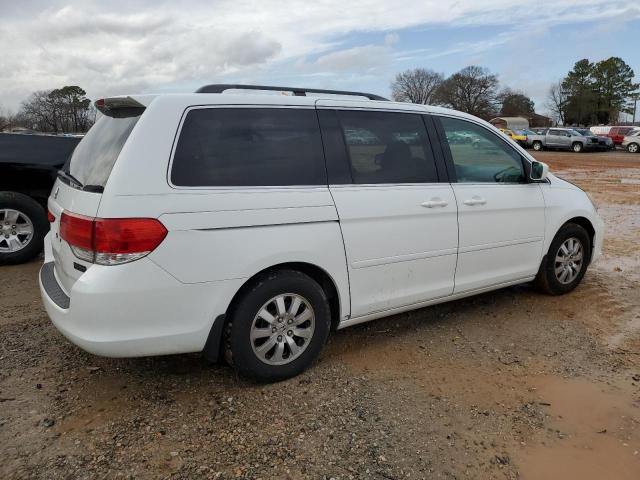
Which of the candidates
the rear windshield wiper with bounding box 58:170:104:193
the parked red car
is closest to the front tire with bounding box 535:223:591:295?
the rear windshield wiper with bounding box 58:170:104:193

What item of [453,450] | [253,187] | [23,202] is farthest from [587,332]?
[23,202]

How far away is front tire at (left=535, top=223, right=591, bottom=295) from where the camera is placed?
4902 mm

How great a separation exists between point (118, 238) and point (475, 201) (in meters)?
2.65

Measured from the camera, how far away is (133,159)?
286 cm

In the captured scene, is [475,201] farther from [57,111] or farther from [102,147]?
[57,111]

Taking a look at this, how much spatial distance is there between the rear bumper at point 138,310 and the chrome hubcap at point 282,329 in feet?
0.95

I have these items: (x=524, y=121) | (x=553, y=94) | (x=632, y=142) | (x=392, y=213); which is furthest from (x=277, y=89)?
(x=553, y=94)

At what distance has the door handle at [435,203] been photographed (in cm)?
384

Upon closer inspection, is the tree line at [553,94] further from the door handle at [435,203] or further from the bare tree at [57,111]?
the door handle at [435,203]

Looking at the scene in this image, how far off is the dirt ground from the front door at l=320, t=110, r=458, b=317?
1.62ft

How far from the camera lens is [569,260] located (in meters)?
5.06

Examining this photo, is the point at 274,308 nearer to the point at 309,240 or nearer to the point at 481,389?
the point at 309,240

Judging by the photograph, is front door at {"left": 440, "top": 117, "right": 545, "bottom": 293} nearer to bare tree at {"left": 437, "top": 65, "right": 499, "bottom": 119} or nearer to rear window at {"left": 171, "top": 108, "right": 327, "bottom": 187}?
rear window at {"left": 171, "top": 108, "right": 327, "bottom": 187}

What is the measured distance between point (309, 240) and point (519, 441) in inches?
63.6
